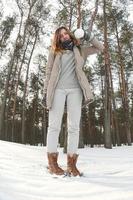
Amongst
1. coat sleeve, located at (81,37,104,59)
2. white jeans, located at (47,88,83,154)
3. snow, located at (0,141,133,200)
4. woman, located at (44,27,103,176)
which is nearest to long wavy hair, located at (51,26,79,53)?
woman, located at (44,27,103,176)

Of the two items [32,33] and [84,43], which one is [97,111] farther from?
[84,43]

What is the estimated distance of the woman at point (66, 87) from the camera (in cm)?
451

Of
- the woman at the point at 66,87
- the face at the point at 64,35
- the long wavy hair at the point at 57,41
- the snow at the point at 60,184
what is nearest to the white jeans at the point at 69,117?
the woman at the point at 66,87

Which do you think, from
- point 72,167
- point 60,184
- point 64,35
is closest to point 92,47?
point 64,35

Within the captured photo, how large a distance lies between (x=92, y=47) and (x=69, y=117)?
1.01 meters

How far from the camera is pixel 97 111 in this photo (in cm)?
4200

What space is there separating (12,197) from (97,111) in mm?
39229

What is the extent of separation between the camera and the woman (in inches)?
178

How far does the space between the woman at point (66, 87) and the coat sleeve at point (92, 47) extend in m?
0.13

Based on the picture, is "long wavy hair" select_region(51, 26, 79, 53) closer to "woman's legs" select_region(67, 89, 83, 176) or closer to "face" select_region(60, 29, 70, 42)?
"face" select_region(60, 29, 70, 42)

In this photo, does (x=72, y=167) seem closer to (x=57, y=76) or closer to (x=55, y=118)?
(x=55, y=118)

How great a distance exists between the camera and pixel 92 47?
16.1ft

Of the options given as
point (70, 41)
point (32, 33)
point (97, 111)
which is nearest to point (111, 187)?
point (70, 41)

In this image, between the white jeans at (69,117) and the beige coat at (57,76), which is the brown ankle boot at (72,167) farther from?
the beige coat at (57,76)
